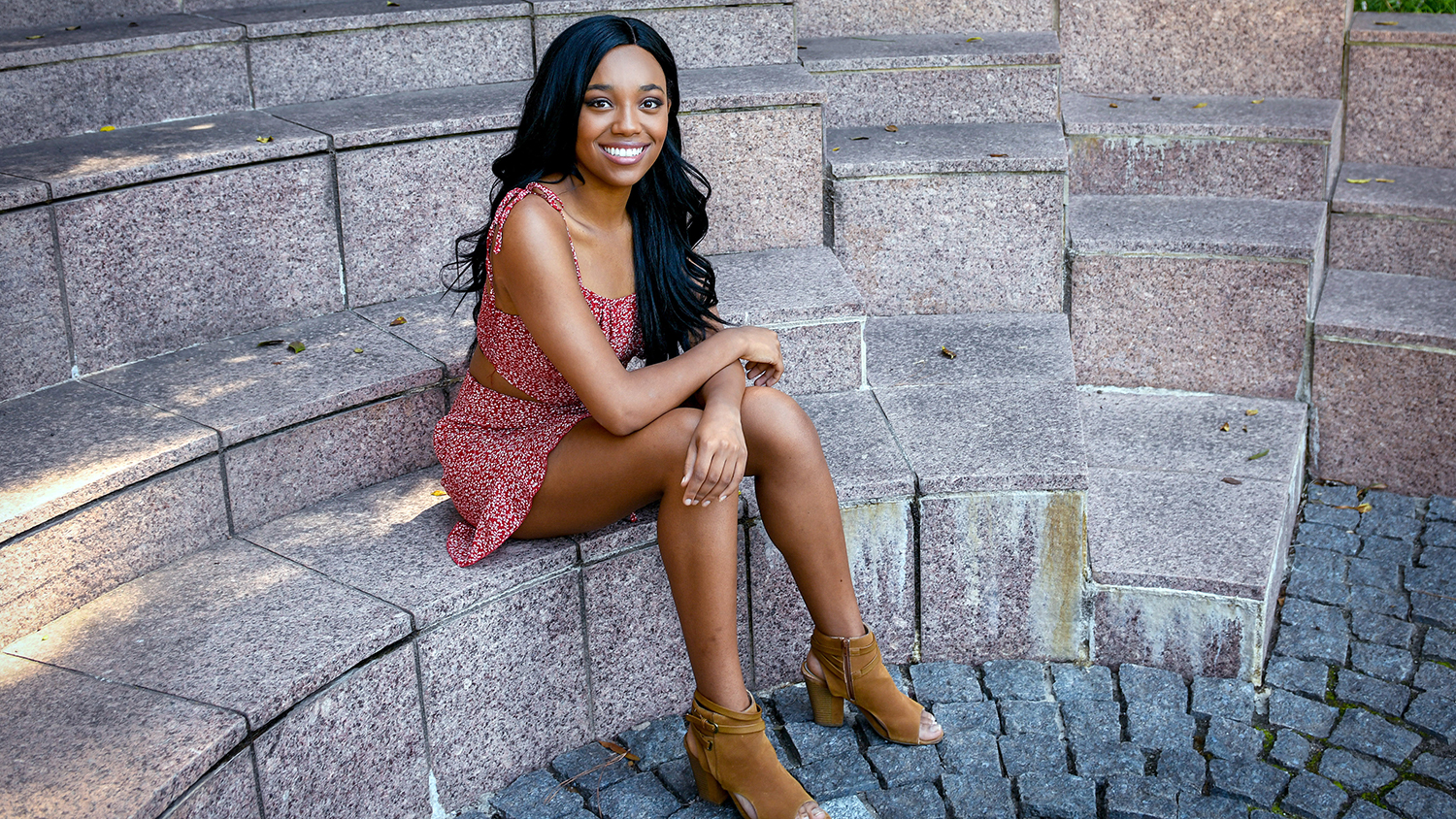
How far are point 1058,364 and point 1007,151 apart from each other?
0.91 meters

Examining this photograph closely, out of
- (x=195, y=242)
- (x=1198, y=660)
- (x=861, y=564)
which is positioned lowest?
(x=1198, y=660)

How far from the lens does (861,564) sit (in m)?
3.62

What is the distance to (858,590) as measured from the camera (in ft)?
12.0

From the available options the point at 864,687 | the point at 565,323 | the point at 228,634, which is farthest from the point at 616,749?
the point at 565,323

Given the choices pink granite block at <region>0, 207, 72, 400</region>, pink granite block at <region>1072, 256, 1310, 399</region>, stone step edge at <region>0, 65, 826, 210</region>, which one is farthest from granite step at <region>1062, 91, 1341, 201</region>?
pink granite block at <region>0, 207, 72, 400</region>

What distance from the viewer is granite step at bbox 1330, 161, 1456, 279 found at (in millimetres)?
5000

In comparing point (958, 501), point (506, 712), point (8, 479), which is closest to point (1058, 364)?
point (958, 501)

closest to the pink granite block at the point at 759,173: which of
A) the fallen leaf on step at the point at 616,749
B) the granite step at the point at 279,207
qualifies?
the granite step at the point at 279,207

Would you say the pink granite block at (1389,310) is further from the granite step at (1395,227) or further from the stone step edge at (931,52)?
the stone step edge at (931,52)

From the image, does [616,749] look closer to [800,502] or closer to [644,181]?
[800,502]

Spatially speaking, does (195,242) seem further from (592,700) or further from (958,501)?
(958,501)

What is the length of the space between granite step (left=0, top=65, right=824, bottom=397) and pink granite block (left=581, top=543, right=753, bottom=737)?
1.42 meters

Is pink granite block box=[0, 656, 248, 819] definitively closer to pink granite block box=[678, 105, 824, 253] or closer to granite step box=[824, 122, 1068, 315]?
pink granite block box=[678, 105, 824, 253]

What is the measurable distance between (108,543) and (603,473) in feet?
3.85
